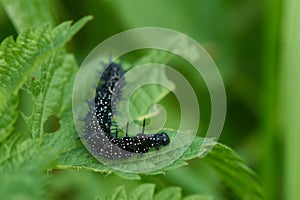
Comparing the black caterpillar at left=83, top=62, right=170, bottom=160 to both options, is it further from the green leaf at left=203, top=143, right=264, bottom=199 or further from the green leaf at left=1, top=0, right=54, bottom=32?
the green leaf at left=1, top=0, right=54, bottom=32

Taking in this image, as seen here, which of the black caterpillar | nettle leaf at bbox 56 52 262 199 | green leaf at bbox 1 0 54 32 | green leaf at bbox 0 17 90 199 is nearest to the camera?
green leaf at bbox 0 17 90 199

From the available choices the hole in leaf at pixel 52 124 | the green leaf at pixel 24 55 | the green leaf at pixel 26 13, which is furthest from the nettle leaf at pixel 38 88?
the hole in leaf at pixel 52 124

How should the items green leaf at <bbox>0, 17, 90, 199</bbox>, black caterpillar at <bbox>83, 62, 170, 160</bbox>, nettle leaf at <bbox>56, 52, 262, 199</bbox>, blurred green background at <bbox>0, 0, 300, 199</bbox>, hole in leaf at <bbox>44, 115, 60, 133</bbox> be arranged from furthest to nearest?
hole in leaf at <bbox>44, 115, 60, 133</bbox> < blurred green background at <bbox>0, 0, 300, 199</bbox> < black caterpillar at <bbox>83, 62, 170, 160</bbox> < nettle leaf at <bbox>56, 52, 262, 199</bbox> < green leaf at <bbox>0, 17, 90, 199</bbox>

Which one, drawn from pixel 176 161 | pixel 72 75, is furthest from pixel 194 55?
pixel 176 161

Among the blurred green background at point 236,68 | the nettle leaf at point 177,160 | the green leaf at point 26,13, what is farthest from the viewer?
the blurred green background at point 236,68

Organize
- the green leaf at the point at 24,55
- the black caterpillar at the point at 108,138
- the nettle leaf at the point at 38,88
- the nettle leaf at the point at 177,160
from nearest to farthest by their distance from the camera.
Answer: the nettle leaf at the point at 38,88 < the green leaf at the point at 24,55 < the nettle leaf at the point at 177,160 < the black caterpillar at the point at 108,138

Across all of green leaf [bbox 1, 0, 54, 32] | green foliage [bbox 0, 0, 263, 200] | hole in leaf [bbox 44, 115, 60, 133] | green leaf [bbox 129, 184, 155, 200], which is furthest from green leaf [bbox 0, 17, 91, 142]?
hole in leaf [bbox 44, 115, 60, 133]

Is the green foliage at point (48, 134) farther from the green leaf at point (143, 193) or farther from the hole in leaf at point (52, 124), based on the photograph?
the hole in leaf at point (52, 124)

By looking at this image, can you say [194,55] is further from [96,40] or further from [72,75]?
[96,40]
